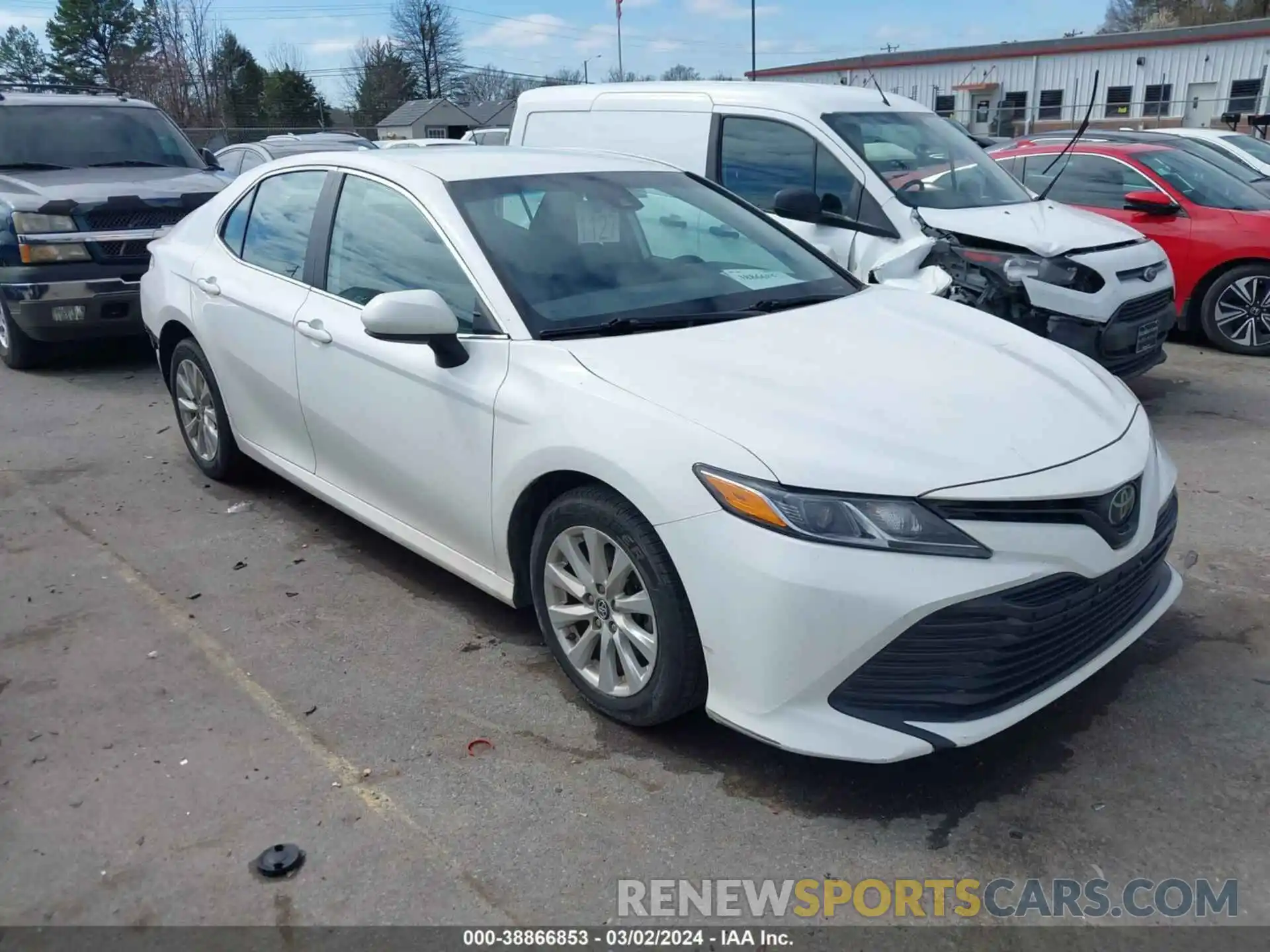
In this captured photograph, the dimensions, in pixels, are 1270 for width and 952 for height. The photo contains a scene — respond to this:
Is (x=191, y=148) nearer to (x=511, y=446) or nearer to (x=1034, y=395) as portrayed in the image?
(x=511, y=446)

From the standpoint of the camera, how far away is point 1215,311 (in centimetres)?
852

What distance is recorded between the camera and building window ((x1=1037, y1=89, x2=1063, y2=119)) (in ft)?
149

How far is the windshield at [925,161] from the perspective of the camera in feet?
22.1

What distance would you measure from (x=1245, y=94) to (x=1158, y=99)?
3262 millimetres

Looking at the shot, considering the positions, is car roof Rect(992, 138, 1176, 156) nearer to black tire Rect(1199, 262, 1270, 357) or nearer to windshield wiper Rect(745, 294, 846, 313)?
black tire Rect(1199, 262, 1270, 357)

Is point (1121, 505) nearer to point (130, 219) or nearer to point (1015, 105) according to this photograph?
point (130, 219)

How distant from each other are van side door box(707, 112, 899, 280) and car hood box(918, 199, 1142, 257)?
50 cm

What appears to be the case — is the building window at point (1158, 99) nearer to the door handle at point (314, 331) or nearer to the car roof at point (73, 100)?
the car roof at point (73, 100)

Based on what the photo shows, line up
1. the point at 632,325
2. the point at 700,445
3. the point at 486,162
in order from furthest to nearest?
the point at 486,162 < the point at 632,325 < the point at 700,445

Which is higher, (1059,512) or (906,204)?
(906,204)

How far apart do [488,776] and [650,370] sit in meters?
1.29

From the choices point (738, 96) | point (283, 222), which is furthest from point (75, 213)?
point (738, 96)

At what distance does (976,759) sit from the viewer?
10.5ft
